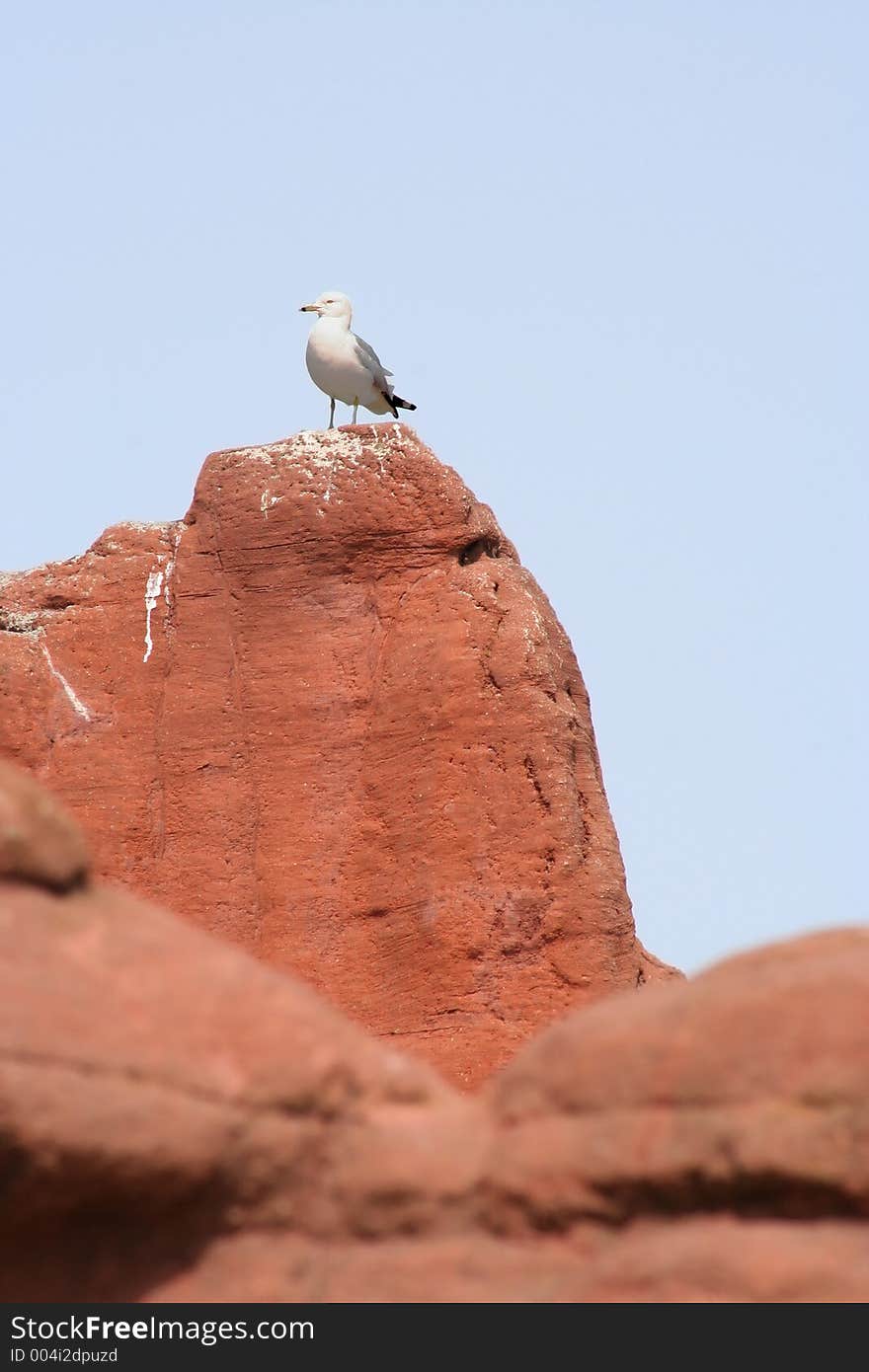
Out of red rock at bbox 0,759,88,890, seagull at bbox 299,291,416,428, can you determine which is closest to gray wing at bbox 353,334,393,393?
seagull at bbox 299,291,416,428

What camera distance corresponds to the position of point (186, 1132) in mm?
5500

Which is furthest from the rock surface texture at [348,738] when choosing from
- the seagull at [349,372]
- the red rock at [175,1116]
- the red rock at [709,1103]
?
the red rock at [709,1103]

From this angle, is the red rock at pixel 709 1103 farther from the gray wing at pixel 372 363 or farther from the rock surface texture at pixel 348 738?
the gray wing at pixel 372 363

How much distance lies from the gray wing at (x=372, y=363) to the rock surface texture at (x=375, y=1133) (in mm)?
7890

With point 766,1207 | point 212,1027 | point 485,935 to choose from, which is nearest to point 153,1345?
point 212,1027

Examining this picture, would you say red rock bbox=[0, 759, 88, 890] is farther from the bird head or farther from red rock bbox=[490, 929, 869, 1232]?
the bird head

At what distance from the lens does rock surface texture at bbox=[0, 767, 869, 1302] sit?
5176 mm

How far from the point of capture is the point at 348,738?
37.4 ft

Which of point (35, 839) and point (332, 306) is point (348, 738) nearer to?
point (332, 306)

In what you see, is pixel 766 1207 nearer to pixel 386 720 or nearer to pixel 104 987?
pixel 104 987

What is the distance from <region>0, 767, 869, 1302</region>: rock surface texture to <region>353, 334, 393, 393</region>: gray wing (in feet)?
25.9

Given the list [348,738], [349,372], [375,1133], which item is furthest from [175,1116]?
[349,372]

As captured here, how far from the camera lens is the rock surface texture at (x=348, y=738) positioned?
1079 centimetres

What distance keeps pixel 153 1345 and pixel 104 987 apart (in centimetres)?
88
